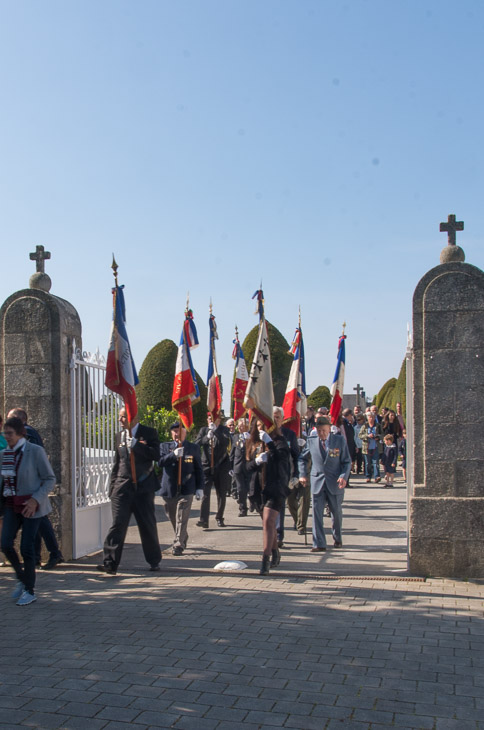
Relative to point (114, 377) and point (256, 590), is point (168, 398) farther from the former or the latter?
point (256, 590)

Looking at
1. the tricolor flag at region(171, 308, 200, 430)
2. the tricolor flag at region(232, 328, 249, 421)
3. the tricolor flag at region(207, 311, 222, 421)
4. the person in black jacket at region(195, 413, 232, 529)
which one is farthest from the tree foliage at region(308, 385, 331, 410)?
the tricolor flag at region(171, 308, 200, 430)

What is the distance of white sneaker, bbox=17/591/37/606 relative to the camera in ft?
22.6

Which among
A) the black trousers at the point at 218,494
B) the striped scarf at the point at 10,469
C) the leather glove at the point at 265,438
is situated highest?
the leather glove at the point at 265,438

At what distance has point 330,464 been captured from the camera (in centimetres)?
949

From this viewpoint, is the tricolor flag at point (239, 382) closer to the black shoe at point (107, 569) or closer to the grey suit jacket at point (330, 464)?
the grey suit jacket at point (330, 464)

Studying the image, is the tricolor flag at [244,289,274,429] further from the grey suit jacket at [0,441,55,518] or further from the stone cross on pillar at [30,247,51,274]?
the stone cross on pillar at [30,247,51,274]

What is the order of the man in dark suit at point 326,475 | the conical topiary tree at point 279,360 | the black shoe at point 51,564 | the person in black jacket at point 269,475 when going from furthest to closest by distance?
the conical topiary tree at point 279,360
the man in dark suit at point 326,475
the black shoe at point 51,564
the person in black jacket at point 269,475

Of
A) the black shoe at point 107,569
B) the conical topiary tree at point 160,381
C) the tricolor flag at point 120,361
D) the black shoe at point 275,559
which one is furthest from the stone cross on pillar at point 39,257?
the conical topiary tree at point 160,381

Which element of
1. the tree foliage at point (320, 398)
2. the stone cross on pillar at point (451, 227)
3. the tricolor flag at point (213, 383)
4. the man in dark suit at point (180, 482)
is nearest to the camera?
the stone cross on pillar at point (451, 227)

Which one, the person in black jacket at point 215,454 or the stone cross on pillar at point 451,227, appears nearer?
the stone cross on pillar at point 451,227

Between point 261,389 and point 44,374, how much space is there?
2684 millimetres

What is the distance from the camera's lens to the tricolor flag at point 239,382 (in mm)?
Result: 14867

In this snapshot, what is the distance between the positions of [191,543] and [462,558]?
392 cm

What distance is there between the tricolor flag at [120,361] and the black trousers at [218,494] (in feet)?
10.9
